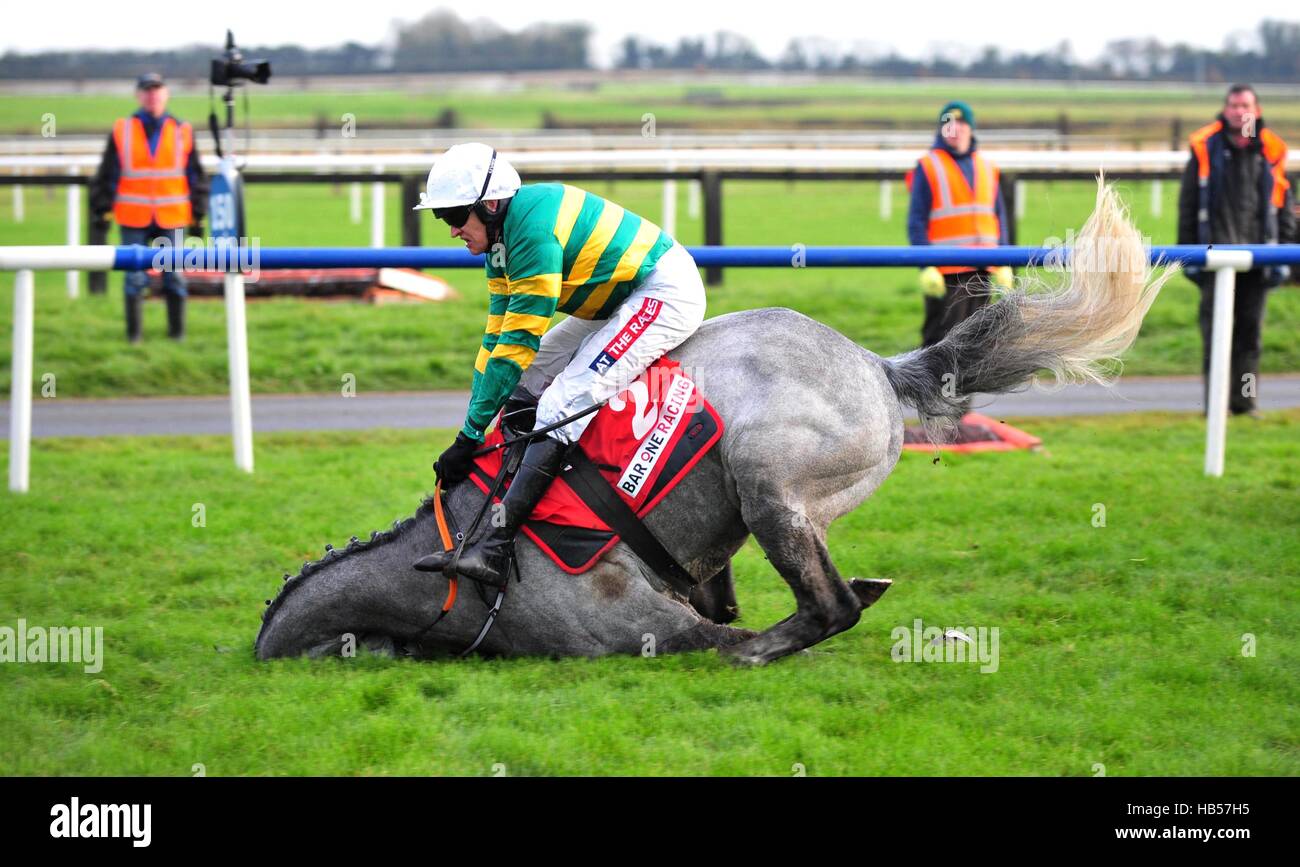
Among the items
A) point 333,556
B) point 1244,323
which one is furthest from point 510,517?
point 1244,323

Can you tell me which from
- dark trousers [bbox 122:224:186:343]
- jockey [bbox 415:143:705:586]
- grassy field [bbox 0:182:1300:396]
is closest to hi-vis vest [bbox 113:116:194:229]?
dark trousers [bbox 122:224:186:343]

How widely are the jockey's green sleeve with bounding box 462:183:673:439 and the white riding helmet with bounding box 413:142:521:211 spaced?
104mm

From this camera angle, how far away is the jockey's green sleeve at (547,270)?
5137 millimetres

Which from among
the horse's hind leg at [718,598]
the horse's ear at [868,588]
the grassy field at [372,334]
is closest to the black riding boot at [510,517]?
the horse's hind leg at [718,598]

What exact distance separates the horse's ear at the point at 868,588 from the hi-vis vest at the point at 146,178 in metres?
8.97

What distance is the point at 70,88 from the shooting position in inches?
2448

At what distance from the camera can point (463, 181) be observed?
16.8 ft

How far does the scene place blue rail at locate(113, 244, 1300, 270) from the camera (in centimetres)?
717

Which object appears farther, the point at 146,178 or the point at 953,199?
the point at 146,178

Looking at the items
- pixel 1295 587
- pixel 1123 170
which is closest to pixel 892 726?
pixel 1295 587

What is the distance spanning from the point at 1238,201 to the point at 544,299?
7047 millimetres

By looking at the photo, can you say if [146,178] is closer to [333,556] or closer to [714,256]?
[714,256]
